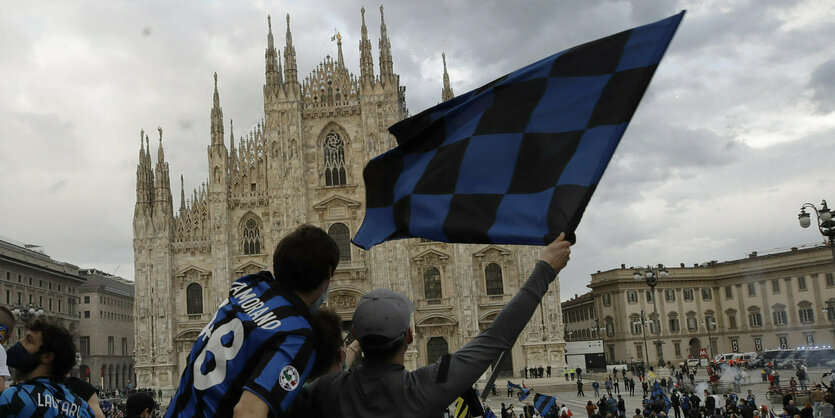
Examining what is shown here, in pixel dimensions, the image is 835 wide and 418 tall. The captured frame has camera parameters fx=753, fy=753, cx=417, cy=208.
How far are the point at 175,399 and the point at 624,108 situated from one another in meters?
2.42

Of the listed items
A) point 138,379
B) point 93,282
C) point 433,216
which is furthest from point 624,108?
point 93,282

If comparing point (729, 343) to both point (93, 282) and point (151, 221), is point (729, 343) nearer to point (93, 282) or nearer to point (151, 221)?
point (151, 221)

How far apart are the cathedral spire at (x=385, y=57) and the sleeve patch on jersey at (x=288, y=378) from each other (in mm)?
42622

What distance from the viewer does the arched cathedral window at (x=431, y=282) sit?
1703 inches

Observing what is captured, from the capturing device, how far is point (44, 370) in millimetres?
4066

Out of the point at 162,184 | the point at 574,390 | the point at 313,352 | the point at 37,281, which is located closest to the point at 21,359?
the point at 313,352

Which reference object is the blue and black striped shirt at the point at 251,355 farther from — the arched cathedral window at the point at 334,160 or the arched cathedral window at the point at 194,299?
the arched cathedral window at the point at 194,299

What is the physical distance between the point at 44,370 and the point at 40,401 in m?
0.27

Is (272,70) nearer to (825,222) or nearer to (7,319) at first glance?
(825,222)

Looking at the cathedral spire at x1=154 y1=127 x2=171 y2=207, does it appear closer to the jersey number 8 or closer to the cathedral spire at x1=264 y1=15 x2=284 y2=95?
the cathedral spire at x1=264 y1=15 x2=284 y2=95

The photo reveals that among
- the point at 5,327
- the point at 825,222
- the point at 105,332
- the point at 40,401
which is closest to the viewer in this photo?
the point at 40,401

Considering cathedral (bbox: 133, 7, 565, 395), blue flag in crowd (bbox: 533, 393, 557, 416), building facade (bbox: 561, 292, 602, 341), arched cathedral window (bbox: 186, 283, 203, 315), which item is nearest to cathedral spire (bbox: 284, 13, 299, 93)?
cathedral (bbox: 133, 7, 565, 395)

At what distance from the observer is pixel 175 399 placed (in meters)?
2.89

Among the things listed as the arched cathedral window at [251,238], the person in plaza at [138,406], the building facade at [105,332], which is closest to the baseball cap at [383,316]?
the person in plaza at [138,406]
